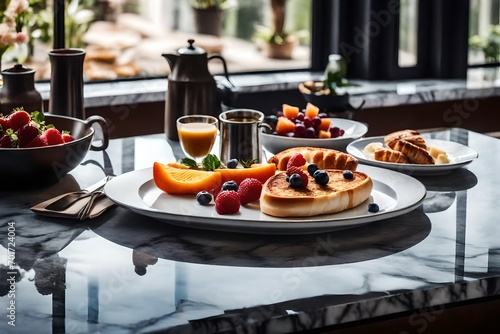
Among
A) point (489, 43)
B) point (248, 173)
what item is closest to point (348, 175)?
point (248, 173)

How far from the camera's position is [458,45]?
3477 mm

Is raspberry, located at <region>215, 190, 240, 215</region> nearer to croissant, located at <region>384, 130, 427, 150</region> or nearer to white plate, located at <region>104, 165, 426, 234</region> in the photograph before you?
→ white plate, located at <region>104, 165, 426, 234</region>

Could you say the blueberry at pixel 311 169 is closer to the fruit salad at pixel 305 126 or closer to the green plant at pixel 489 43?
the fruit salad at pixel 305 126

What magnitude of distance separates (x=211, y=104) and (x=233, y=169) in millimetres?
608

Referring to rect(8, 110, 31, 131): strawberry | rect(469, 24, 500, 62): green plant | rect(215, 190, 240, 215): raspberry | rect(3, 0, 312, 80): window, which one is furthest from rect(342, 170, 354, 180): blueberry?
rect(469, 24, 500, 62): green plant

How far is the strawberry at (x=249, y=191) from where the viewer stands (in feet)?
4.88

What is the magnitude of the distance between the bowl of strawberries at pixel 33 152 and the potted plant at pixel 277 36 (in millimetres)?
1767

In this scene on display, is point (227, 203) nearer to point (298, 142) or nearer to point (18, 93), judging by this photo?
point (298, 142)

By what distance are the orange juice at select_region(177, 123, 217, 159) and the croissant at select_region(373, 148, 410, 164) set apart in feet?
1.22

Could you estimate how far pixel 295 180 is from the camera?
1458 mm

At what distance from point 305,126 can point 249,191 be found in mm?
583

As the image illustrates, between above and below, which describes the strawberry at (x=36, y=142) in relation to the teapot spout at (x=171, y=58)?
below

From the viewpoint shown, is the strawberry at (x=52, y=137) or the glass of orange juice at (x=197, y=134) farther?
the glass of orange juice at (x=197, y=134)

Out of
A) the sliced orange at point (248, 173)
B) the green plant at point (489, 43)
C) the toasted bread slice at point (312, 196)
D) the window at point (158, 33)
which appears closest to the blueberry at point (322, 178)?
the toasted bread slice at point (312, 196)
